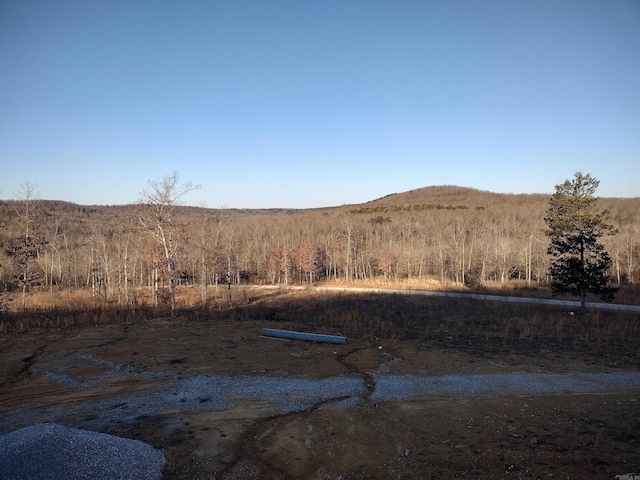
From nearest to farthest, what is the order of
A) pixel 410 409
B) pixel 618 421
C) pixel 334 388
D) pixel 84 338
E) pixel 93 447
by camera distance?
1. pixel 93 447
2. pixel 618 421
3. pixel 410 409
4. pixel 334 388
5. pixel 84 338

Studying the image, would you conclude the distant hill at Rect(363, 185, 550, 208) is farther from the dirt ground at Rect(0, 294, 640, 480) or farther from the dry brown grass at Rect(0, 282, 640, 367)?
the dirt ground at Rect(0, 294, 640, 480)

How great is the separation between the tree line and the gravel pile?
16.1 meters

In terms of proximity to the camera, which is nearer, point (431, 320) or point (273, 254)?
point (431, 320)

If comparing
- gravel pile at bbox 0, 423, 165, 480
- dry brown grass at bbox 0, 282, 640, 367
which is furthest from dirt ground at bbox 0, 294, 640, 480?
dry brown grass at bbox 0, 282, 640, 367

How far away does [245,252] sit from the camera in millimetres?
67938

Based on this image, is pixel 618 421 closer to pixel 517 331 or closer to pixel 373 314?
pixel 517 331

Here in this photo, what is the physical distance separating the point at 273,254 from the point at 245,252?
8.62 meters

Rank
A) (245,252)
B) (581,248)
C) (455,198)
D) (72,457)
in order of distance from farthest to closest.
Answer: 1. (455,198)
2. (245,252)
3. (581,248)
4. (72,457)

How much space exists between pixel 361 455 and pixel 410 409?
7.61 ft

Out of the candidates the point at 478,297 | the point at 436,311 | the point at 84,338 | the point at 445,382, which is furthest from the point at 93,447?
the point at 478,297

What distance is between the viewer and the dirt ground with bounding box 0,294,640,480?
609 centimetres

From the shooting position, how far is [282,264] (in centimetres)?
5781

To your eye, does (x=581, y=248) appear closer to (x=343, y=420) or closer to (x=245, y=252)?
(x=343, y=420)

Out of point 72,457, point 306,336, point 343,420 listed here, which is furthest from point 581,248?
point 72,457
